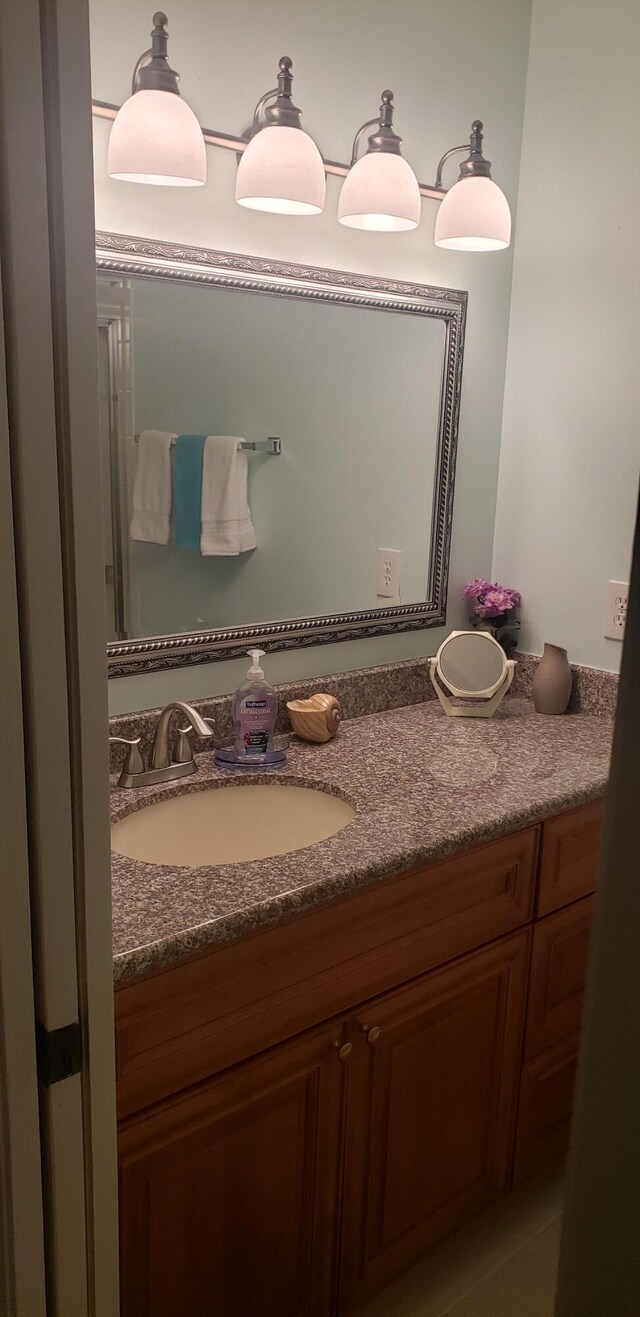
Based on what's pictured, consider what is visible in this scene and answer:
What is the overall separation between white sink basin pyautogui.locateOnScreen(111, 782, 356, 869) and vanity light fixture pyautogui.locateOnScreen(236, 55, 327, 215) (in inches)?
38.2

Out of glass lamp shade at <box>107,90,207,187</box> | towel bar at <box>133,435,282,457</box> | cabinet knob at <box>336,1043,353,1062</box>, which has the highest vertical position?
glass lamp shade at <box>107,90,207,187</box>

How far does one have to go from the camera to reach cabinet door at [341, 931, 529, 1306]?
57.7 inches

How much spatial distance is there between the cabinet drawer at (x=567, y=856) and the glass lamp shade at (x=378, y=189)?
1.11m

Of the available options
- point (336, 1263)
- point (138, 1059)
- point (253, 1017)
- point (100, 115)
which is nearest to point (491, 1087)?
point (336, 1263)

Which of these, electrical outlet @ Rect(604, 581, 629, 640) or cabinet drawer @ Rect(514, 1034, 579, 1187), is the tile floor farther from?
electrical outlet @ Rect(604, 581, 629, 640)

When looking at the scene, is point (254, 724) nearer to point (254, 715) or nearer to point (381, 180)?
point (254, 715)

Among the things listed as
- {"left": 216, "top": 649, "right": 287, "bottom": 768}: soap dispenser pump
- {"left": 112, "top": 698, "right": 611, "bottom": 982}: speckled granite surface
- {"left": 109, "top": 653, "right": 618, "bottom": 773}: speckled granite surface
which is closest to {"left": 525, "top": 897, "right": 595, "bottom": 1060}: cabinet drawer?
{"left": 112, "top": 698, "right": 611, "bottom": 982}: speckled granite surface

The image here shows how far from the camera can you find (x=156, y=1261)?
1.23 m

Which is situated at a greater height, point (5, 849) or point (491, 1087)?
point (5, 849)

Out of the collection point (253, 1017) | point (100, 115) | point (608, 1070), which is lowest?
point (253, 1017)

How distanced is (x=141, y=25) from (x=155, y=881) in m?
1.24

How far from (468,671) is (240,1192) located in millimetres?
1094

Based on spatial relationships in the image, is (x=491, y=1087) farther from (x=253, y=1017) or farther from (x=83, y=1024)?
(x=83, y=1024)

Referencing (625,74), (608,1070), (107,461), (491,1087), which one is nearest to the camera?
(608,1070)
